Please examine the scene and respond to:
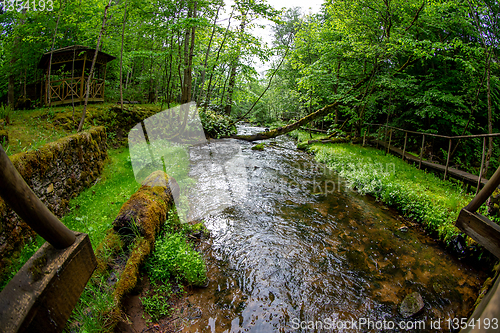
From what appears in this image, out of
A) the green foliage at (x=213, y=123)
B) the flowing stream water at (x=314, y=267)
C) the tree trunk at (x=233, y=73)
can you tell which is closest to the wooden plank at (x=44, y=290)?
the flowing stream water at (x=314, y=267)

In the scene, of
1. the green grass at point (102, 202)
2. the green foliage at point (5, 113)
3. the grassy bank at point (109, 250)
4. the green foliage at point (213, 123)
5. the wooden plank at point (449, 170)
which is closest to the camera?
the grassy bank at point (109, 250)

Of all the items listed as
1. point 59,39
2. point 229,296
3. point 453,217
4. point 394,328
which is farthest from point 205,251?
point 59,39

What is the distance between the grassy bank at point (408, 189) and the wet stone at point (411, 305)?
2.13 m

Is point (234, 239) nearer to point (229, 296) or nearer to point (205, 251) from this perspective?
point (205, 251)

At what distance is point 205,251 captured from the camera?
4449 millimetres

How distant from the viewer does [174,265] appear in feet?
11.8

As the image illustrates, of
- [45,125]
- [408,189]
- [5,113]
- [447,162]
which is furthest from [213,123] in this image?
[447,162]

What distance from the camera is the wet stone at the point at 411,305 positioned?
132 inches

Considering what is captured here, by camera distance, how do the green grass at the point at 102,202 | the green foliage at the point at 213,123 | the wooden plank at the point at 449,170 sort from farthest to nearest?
the green foliage at the point at 213,123
the wooden plank at the point at 449,170
the green grass at the point at 102,202

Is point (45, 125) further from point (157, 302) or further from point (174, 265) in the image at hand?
point (157, 302)

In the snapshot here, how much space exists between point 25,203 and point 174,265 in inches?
110

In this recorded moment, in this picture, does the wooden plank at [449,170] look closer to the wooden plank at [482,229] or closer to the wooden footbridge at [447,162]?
the wooden footbridge at [447,162]

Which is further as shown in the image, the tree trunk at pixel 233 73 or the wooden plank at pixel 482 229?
the tree trunk at pixel 233 73

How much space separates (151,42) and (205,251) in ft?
52.6
